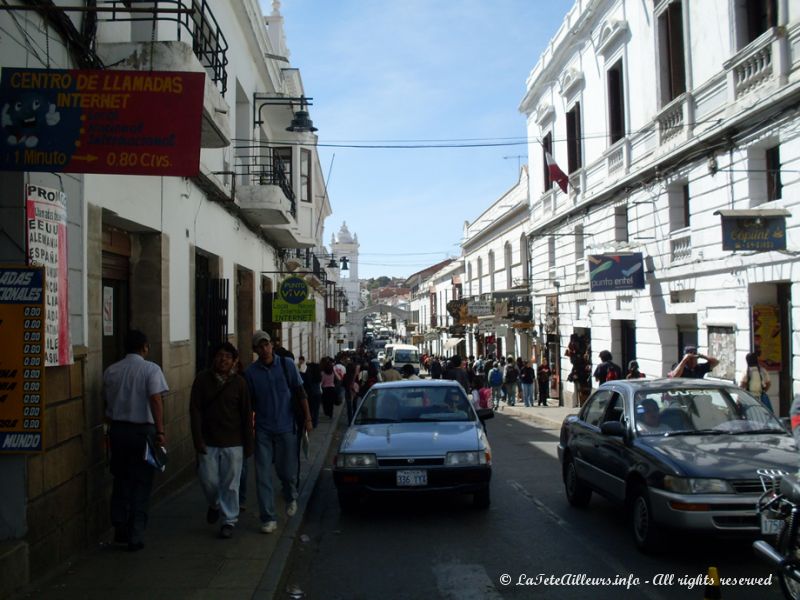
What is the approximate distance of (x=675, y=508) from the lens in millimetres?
6203

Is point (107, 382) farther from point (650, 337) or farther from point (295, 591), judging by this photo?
point (650, 337)

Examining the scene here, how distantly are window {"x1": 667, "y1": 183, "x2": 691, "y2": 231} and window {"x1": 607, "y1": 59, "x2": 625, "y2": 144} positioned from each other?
412 cm

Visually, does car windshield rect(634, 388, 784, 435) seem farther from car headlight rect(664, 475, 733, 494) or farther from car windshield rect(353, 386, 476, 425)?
car windshield rect(353, 386, 476, 425)

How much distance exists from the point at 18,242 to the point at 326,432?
39.6ft

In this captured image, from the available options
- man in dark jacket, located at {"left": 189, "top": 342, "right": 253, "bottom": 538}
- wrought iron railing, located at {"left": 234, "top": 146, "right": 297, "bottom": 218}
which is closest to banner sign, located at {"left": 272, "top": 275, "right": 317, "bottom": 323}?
wrought iron railing, located at {"left": 234, "top": 146, "right": 297, "bottom": 218}

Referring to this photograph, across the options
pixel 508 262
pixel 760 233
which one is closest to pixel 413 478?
pixel 760 233

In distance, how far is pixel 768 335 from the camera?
1386cm

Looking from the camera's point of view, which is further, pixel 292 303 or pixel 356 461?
pixel 292 303

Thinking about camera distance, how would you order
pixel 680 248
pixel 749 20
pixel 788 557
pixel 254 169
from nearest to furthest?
pixel 788 557 → pixel 749 20 → pixel 254 169 → pixel 680 248

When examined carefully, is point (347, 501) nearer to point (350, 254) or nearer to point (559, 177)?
point (559, 177)

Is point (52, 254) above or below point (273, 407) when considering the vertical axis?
above

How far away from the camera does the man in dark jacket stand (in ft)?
23.9

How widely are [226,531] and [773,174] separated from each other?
11.7 m

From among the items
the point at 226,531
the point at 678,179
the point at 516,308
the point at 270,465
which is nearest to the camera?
the point at 226,531
